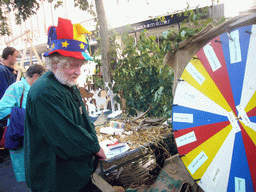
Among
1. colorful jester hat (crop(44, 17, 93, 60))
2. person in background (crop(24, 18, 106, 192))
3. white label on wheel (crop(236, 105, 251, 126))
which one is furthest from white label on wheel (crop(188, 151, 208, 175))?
colorful jester hat (crop(44, 17, 93, 60))

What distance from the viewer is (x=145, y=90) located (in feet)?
9.55

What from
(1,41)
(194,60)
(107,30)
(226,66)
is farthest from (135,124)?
(1,41)

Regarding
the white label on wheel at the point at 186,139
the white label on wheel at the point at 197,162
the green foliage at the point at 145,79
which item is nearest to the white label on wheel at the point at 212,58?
the white label on wheel at the point at 186,139

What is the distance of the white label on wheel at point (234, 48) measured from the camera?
1.31 meters

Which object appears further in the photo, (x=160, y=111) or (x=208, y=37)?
(x=160, y=111)

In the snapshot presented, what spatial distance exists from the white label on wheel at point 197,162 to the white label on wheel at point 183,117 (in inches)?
10.7

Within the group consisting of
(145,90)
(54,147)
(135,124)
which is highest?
(145,90)

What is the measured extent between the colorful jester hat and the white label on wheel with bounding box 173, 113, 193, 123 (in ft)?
2.86

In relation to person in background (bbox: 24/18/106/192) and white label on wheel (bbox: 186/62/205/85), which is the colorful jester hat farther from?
white label on wheel (bbox: 186/62/205/85)

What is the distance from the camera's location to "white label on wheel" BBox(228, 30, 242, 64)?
4.31 feet

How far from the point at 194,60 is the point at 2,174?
151 inches

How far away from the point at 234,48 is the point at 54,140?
1375 mm

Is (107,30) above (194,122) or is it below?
above

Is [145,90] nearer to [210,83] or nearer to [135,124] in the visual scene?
[135,124]
